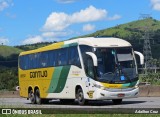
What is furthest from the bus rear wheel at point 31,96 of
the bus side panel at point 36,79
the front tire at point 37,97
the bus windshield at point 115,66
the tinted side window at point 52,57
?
the bus windshield at point 115,66

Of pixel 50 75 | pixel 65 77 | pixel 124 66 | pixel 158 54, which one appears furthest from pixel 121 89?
pixel 158 54

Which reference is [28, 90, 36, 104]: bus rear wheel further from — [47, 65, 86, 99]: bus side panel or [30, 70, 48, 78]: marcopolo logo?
[47, 65, 86, 99]: bus side panel

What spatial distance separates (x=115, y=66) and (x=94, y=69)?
1.02m

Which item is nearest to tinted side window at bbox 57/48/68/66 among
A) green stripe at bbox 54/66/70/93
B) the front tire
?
green stripe at bbox 54/66/70/93

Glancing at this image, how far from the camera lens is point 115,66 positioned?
22.1 metres

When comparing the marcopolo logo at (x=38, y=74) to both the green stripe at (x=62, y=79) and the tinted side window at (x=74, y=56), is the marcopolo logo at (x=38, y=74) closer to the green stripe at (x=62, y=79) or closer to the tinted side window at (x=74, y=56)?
the green stripe at (x=62, y=79)

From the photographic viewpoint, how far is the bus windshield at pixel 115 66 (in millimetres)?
22047

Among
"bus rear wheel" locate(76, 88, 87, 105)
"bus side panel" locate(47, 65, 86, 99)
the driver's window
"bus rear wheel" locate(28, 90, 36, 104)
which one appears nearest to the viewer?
the driver's window

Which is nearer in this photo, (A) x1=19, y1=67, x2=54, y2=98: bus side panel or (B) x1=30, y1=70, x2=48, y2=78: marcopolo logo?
(A) x1=19, y1=67, x2=54, y2=98: bus side panel

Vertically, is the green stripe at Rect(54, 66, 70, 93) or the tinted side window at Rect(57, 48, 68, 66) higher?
the tinted side window at Rect(57, 48, 68, 66)

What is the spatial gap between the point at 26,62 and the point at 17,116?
728 inches

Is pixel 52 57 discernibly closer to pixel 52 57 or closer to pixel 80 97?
pixel 52 57

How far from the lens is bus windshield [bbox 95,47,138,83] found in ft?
72.3

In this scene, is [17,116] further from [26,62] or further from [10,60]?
[10,60]
